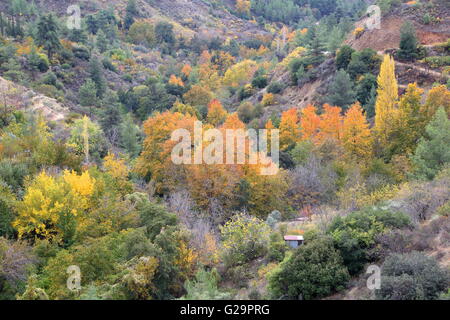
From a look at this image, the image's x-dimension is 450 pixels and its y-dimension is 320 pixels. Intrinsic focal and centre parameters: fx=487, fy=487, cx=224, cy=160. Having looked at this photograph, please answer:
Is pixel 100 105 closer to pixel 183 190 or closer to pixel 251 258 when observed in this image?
pixel 183 190

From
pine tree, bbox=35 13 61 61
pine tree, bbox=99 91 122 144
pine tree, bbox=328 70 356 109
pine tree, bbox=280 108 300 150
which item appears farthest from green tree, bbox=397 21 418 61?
pine tree, bbox=35 13 61 61

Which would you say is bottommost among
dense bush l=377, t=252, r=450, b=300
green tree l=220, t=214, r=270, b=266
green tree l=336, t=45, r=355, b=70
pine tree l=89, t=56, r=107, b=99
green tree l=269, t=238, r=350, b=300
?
green tree l=220, t=214, r=270, b=266

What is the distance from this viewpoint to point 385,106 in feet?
132

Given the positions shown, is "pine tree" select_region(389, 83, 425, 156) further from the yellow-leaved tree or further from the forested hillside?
the yellow-leaved tree

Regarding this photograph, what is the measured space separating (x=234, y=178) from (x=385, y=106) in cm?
1637

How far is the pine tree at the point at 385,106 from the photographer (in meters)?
39.2

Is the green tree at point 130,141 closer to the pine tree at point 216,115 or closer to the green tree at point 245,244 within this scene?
the pine tree at point 216,115

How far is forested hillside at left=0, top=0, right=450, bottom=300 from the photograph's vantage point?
58.7ft

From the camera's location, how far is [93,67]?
66.4 m

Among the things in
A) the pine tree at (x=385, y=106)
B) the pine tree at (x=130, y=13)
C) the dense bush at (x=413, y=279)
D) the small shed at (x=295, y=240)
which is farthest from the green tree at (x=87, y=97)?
the pine tree at (x=130, y=13)

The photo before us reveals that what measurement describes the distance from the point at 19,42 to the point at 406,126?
2148 inches

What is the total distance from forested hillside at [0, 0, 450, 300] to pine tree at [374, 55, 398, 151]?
14 cm

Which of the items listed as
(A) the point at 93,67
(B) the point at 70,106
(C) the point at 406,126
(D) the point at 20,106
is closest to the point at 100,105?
(B) the point at 70,106

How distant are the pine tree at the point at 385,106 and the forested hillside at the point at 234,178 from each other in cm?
14
